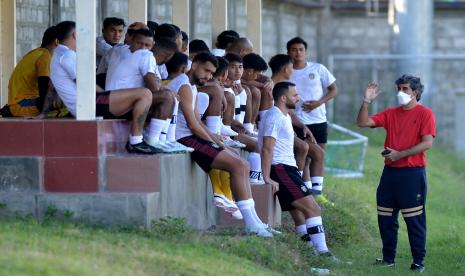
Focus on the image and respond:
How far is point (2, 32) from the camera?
15.2m

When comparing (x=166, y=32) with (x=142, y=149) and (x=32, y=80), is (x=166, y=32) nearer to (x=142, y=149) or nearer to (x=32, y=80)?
(x=32, y=80)

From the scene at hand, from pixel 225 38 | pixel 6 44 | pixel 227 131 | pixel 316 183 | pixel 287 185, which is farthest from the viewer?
pixel 316 183

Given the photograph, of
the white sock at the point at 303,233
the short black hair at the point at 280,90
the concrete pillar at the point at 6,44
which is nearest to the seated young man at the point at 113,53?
the short black hair at the point at 280,90

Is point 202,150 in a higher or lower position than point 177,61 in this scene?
lower

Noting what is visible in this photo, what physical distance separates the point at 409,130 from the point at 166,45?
2483 millimetres

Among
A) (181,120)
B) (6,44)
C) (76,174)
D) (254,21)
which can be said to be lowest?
(76,174)

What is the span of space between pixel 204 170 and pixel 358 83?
22.3 metres

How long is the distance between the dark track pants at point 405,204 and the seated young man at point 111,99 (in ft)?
8.42

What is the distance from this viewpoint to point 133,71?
12.3 metres

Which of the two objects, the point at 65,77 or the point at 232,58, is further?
the point at 232,58

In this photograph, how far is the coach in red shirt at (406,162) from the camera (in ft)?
42.9

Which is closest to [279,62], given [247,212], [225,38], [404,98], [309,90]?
[225,38]

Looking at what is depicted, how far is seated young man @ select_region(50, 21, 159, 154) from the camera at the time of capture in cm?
1189

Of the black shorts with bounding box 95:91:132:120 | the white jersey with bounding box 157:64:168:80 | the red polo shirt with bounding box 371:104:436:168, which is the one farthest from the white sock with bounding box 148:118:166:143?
the red polo shirt with bounding box 371:104:436:168
